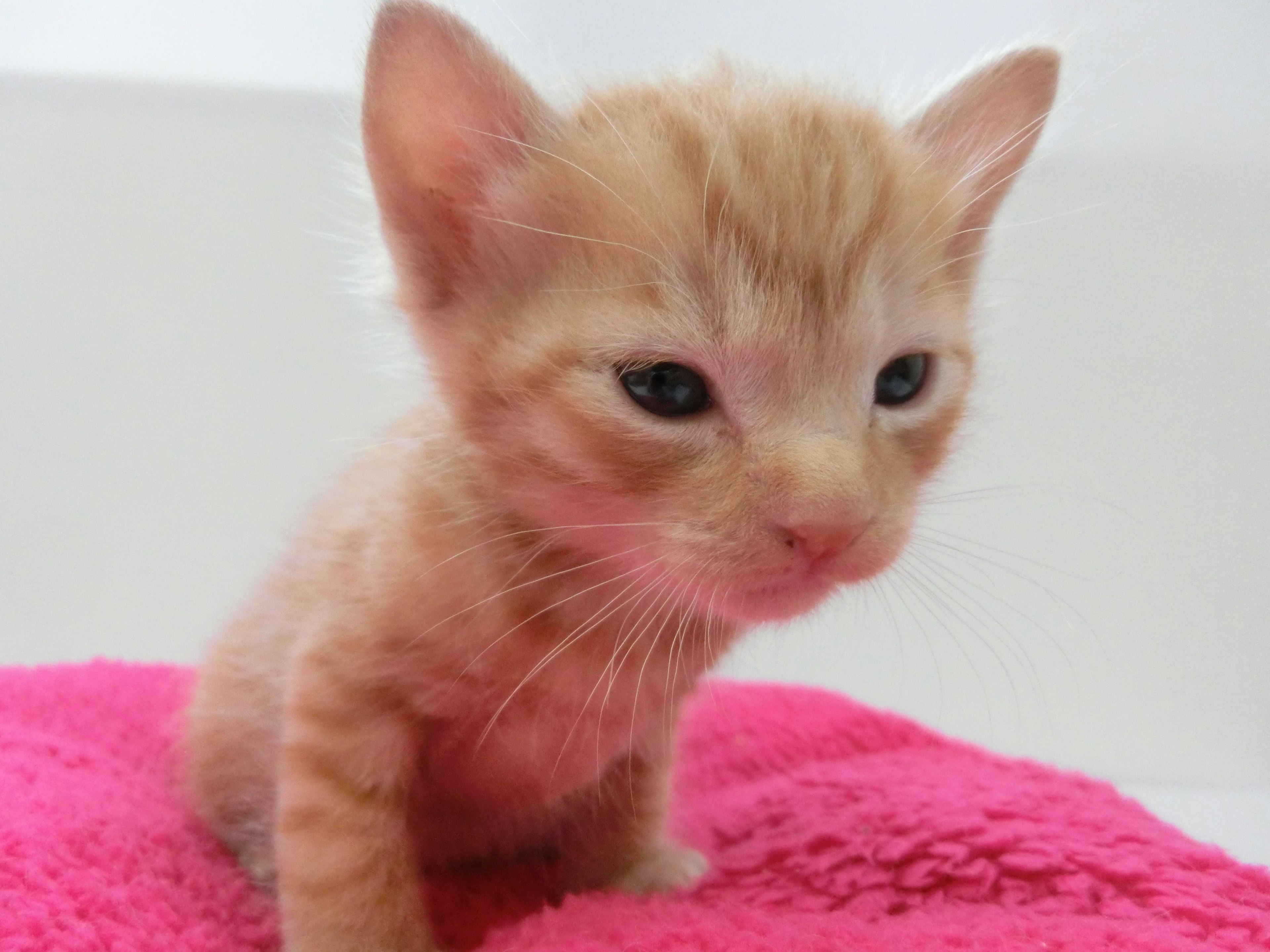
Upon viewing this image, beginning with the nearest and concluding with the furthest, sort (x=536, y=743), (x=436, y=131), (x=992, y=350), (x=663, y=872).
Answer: (x=436, y=131), (x=536, y=743), (x=663, y=872), (x=992, y=350)

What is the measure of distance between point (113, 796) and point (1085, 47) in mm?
1633

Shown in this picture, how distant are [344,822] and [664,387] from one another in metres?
0.48

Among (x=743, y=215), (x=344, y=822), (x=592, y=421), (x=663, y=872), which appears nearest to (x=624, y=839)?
(x=663, y=872)

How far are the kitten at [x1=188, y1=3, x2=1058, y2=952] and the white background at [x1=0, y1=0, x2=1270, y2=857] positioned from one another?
52 centimetres

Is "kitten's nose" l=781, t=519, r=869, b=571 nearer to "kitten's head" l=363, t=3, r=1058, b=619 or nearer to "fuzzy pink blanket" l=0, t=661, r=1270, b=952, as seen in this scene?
"kitten's head" l=363, t=3, r=1058, b=619

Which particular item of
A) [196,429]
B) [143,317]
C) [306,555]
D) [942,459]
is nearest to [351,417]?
[196,429]

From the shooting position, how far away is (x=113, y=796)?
116 centimetres

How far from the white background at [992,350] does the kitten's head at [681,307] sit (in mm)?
636

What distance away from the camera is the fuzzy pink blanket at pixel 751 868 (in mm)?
932

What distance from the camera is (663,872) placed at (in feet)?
3.92

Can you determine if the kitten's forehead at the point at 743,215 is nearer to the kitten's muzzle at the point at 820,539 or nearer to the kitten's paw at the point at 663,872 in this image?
the kitten's muzzle at the point at 820,539

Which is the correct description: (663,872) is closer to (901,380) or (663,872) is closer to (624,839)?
(624,839)

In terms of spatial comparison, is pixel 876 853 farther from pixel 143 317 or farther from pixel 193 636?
pixel 143 317

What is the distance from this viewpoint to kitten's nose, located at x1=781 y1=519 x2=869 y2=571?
769mm
